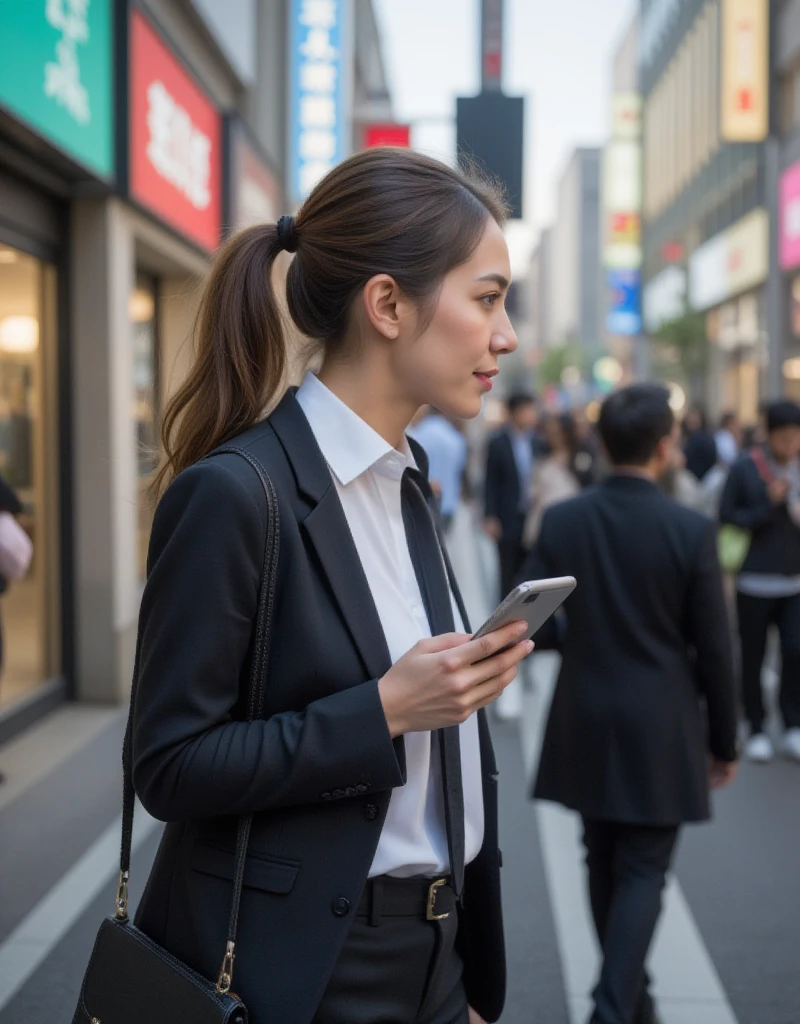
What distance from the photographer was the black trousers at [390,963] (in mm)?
1737

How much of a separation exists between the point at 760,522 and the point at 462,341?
544 cm

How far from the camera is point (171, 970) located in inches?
64.5

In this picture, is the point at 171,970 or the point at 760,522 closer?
the point at 171,970

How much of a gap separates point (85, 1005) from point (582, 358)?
94.0 metres

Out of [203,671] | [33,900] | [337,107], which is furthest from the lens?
[337,107]

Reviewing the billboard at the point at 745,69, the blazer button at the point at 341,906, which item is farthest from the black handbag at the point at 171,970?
the billboard at the point at 745,69

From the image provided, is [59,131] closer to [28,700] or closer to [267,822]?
[28,700]

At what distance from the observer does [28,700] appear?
713cm

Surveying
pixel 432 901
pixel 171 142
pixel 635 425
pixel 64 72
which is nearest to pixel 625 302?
pixel 171 142

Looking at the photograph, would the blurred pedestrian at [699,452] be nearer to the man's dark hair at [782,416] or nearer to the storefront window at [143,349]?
the storefront window at [143,349]

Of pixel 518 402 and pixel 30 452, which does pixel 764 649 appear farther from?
pixel 518 402

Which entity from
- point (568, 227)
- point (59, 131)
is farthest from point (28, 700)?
point (568, 227)

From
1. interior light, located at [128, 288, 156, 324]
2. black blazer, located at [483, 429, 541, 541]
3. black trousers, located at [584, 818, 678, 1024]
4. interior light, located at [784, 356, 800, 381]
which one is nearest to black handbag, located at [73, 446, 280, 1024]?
black trousers, located at [584, 818, 678, 1024]

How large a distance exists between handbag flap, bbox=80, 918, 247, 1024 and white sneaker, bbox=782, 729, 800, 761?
5651 millimetres
